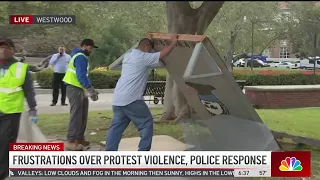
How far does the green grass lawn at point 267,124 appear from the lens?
6661 millimetres

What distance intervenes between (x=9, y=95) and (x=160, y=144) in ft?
8.75

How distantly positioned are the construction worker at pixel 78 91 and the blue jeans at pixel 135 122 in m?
0.80

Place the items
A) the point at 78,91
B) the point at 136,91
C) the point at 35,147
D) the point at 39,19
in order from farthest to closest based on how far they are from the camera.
→ 1. the point at 78,91
2. the point at 136,91
3. the point at 35,147
4. the point at 39,19

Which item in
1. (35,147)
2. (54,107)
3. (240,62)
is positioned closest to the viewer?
(35,147)

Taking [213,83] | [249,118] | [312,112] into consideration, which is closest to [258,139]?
[249,118]

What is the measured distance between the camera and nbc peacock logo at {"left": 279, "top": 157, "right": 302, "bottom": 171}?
12.4 ft

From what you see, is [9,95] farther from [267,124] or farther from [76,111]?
[267,124]

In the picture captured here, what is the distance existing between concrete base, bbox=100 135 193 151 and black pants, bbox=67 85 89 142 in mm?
544

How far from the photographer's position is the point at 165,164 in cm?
376

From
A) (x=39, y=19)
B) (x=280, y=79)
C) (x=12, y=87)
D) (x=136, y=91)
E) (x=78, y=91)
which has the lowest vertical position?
(x=280, y=79)

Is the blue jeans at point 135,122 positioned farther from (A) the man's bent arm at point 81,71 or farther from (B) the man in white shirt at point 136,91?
(A) the man's bent arm at point 81,71

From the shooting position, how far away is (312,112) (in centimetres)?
1078

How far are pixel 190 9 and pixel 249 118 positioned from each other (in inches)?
130

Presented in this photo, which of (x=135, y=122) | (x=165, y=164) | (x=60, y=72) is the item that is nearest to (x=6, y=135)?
(x=135, y=122)
